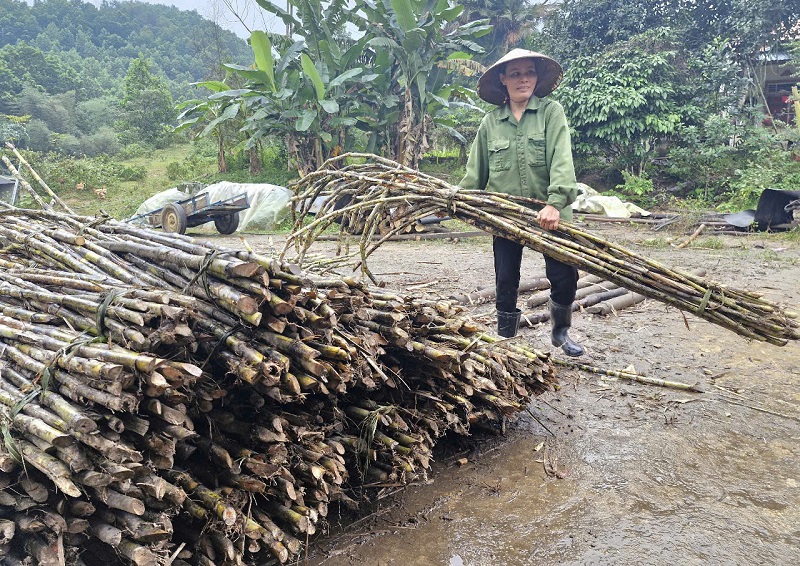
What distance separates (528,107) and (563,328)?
5.33 ft

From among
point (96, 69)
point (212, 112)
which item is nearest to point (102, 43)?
point (96, 69)

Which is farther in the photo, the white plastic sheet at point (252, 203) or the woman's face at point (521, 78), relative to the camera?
the white plastic sheet at point (252, 203)

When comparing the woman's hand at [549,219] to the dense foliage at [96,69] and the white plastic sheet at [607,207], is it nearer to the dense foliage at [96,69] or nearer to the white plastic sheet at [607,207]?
the white plastic sheet at [607,207]

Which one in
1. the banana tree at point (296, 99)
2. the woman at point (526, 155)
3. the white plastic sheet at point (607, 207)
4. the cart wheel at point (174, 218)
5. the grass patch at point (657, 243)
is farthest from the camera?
the white plastic sheet at point (607, 207)

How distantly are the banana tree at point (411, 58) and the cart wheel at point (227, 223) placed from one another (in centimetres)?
364

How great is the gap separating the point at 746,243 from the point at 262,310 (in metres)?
9.22

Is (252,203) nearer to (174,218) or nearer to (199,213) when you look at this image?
(199,213)

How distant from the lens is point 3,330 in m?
2.24

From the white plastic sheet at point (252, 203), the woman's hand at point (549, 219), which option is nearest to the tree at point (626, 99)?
the white plastic sheet at point (252, 203)

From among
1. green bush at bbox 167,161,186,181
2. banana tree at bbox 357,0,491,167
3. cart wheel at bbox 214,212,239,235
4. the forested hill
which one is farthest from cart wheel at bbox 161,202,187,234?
the forested hill

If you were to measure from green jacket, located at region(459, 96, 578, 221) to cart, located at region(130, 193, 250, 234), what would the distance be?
8025 millimetres

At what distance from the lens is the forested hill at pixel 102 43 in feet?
111

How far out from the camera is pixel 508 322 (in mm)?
4219

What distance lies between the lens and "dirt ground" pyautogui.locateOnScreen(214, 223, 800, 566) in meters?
2.08
